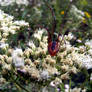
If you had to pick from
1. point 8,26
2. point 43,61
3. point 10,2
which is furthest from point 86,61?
point 10,2

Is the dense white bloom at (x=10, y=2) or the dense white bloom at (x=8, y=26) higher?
the dense white bloom at (x=10, y=2)

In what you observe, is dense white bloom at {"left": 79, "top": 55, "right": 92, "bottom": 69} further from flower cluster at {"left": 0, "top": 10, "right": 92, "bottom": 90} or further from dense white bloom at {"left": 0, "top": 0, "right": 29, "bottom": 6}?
dense white bloom at {"left": 0, "top": 0, "right": 29, "bottom": 6}

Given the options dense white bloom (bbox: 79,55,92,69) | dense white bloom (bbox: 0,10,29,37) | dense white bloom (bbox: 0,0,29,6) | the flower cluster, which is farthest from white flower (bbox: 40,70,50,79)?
dense white bloom (bbox: 0,0,29,6)

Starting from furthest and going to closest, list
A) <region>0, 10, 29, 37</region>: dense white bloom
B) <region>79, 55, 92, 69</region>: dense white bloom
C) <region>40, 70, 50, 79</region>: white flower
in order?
<region>0, 10, 29, 37</region>: dense white bloom → <region>79, 55, 92, 69</region>: dense white bloom → <region>40, 70, 50, 79</region>: white flower

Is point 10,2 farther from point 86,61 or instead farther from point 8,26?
point 86,61

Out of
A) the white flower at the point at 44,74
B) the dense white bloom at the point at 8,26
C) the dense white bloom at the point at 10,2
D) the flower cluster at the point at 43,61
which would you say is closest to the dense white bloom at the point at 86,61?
the flower cluster at the point at 43,61

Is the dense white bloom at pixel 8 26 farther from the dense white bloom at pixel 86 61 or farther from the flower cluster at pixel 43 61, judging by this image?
the dense white bloom at pixel 86 61

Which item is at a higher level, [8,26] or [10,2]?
[10,2]

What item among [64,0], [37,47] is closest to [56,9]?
[64,0]

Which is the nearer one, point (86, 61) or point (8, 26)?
point (86, 61)

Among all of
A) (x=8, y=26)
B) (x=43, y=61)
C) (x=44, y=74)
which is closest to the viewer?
(x=44, y=74)

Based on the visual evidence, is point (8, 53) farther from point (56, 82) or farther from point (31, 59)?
point (56, 82)

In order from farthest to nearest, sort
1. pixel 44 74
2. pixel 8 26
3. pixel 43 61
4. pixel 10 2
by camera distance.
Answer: pixel 10 2
pixel 8 26
pixel 43 61
pixel 44 74
